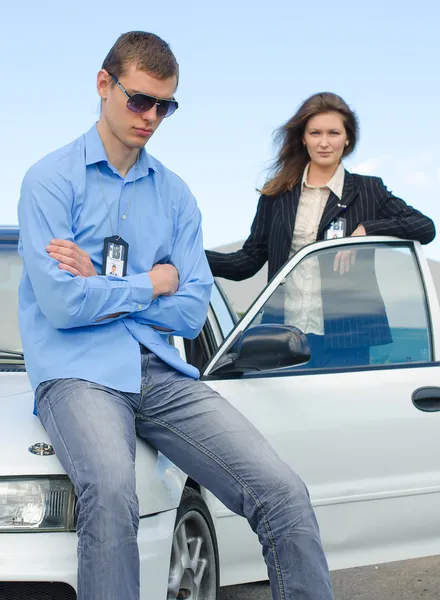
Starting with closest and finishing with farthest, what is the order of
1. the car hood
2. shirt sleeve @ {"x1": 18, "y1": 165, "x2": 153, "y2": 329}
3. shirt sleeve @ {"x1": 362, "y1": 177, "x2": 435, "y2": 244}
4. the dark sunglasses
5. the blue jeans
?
the blue jeans → the car hood → shirt sleeve @ {"x1": 18, "y1": 165, "x2": 153, "y2": 329} → the dark sunglasses → shirt sleeve @ {"x1": 362, "y1": 177, "x2": 435, "y2": 244}

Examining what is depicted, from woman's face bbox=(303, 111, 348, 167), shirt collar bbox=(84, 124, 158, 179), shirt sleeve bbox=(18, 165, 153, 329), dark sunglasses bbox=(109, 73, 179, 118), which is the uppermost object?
woman's face bbox=(303, 111, 348, 167)

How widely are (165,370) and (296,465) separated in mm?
758

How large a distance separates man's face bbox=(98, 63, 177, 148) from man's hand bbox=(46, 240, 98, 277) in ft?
1.47

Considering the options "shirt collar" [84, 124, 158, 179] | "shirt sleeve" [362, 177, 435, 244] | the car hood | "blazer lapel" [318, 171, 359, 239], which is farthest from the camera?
"blazer lapel" [318, 171, 359, 239]

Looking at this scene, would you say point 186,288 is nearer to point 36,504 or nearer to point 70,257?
point 70,257

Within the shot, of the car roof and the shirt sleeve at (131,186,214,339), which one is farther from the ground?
the car roof

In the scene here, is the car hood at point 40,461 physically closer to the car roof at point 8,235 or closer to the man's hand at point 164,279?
the man's hand at point 164,279

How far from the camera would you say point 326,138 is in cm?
462

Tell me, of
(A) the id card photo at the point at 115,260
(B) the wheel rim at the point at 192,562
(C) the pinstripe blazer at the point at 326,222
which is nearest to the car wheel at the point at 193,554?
(B) the wheel rim at the point at 192,562

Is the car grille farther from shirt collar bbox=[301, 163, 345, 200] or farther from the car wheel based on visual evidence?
shirt collar bbox=[301, 163, 345, 200]

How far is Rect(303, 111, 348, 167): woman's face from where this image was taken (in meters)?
4.60

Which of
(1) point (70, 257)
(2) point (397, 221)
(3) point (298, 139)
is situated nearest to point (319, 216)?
(2) point (397, 221)

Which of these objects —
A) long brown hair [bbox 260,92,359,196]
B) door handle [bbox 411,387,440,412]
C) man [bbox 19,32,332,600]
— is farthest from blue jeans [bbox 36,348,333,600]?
long brown hair [bbox 260,92,359,196]

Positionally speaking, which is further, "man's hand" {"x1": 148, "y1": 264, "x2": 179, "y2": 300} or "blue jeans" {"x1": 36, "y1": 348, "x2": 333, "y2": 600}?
"man's hand" {"x1": 148, "y1": 264, "x2": 179, "y2": 300}
